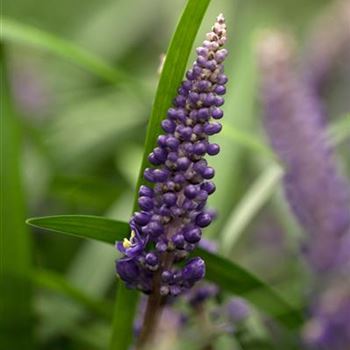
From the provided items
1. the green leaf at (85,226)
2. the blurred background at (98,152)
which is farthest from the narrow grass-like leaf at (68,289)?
the green leaf at (85,226)

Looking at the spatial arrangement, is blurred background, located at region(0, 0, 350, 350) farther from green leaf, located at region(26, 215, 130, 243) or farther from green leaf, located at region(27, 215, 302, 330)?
green leaf, located at region(26, 215, 130, 243)

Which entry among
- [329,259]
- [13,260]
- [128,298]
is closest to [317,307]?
[329,259]

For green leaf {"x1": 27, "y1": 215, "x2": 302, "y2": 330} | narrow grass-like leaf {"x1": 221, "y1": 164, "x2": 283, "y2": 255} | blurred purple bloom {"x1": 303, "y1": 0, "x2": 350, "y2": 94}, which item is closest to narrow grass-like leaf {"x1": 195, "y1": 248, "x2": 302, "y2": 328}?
green leaf {"x1": 27, "y1": 215, "x2": 302, "y2": 330}

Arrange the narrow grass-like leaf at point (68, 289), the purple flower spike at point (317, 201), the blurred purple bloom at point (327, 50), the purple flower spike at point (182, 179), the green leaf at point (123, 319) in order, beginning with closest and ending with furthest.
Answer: the purple flower spike at point (182, 179)
the green leaf at point (123, 319)
the purple flower spike at point (317, 201)
the narrow grass-like leaf at point (68, 289)
the blurred purple bloom at point (327, 50)

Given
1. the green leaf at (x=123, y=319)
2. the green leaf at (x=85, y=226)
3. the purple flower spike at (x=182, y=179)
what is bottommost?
the green leaf at (x=123, y=319)

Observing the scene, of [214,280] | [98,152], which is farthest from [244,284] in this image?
[98,152]

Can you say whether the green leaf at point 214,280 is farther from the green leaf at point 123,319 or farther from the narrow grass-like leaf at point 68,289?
the narrow grass-like leaf at point 68,289
